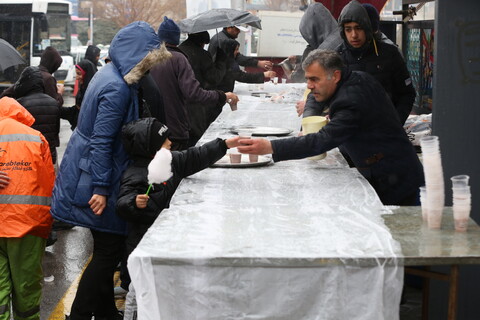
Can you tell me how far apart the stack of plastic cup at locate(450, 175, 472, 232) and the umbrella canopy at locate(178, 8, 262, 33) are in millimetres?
6457

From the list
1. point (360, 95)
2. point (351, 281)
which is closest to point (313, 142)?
point (360, 95)

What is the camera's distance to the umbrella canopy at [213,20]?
10343 millimetres

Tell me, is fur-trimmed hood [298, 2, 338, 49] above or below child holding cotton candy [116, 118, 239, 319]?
above

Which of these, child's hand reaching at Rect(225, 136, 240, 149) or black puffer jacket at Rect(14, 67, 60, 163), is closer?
child's hand reaching at Rect(225, 136, 240, 149)

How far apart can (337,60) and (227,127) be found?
100 inches

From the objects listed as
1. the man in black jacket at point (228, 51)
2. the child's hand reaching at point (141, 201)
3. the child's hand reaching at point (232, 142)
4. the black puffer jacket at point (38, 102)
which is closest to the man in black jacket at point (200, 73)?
the man in black jacket at point (228, 51)

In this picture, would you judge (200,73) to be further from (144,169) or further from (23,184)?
(144,169)

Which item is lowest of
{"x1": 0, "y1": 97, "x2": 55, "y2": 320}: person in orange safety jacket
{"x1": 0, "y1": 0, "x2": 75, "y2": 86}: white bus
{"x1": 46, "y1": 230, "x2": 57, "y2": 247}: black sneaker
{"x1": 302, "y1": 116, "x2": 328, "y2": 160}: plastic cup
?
{"x1": 46, "y1": 230, "x2": 57, "y2": 247}: black sneaker

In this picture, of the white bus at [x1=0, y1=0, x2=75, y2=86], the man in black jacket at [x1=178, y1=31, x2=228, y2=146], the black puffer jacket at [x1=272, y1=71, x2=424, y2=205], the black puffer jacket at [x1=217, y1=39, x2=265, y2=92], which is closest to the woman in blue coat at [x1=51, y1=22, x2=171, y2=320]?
the black puffer jacket at [x1=272, y1=71, x2=424, y2=205]

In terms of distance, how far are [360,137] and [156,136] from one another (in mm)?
1311

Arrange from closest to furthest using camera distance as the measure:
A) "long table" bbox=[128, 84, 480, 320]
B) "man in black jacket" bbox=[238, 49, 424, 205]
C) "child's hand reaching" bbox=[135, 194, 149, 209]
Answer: "long table" bbox=[128, 84, 480, 320]
"child's hand reaching" bbox=[135, 194, 149, 209]
"man in black jacket" bbox=[238, 49, 424, 205]

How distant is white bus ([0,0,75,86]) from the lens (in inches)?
1168

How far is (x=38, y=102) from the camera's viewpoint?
306 inches

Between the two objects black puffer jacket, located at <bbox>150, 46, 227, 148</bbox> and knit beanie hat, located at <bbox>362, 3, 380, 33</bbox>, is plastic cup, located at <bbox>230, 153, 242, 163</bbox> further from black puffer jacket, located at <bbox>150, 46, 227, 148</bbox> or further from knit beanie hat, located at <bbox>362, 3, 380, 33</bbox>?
black puffer jacket, located at <bbox>150, 46, 227, 148</bbox>
